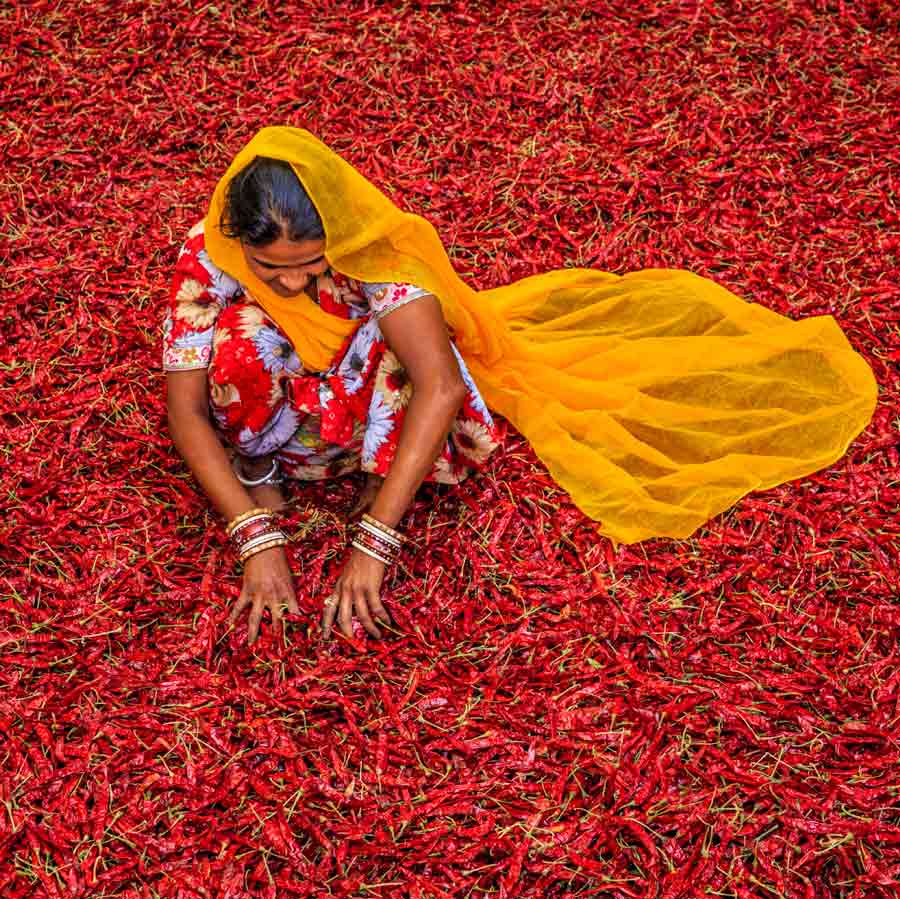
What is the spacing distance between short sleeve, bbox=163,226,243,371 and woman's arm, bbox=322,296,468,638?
0.51m

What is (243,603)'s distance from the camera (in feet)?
9.86

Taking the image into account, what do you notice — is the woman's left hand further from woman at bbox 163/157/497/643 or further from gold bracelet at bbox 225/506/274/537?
gold bracelet at bbox 225/506/274/537

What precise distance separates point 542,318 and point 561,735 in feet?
5.61

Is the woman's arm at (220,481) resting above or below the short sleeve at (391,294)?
below

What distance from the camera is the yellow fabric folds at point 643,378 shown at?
310 centimetres

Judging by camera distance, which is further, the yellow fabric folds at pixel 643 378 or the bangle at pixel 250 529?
the yellow fabric folds at pixel 643 378

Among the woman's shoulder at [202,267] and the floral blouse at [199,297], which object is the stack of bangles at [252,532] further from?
the woman's shoulder at [202,267]

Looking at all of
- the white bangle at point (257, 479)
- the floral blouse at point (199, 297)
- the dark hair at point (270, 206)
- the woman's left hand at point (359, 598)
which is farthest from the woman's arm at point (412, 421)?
the white bangle at point (257, 479)

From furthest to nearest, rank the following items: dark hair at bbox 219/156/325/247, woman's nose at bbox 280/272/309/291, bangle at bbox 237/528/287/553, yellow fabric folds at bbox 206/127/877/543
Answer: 1. yellow fabric folds at bbox 206/127/877/543
2. bangle at bbox 237/528/287/553
3. woman's nose at bbox 280/272/309/291
4. dark hair at bbox 219/156/325/247

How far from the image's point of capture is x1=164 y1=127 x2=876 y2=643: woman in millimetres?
2756

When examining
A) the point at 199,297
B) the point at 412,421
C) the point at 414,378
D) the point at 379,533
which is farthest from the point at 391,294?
the point at 379,533

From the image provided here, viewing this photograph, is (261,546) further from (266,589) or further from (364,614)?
(364,614)

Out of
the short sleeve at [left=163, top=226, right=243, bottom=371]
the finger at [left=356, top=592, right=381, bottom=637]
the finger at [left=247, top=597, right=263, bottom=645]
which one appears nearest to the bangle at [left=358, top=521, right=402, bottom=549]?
the finger at [left=356, top=592, right=381, bottom=637]

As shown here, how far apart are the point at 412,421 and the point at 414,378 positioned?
0.41ft
